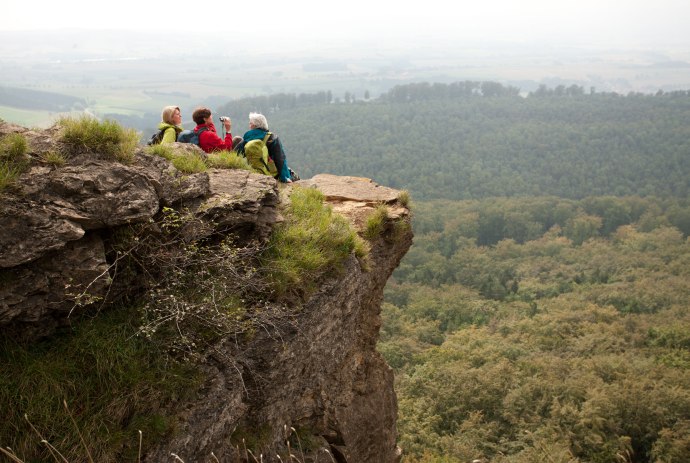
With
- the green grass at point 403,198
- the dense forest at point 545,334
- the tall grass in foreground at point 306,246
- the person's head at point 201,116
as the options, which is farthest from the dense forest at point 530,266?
the person's head at point 201,116

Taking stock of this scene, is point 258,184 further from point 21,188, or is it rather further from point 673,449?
point 673,449

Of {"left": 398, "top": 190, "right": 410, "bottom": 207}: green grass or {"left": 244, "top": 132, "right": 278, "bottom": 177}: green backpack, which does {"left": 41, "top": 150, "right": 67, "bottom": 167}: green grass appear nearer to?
{"left": 244, "top": 132, "right": 278, "bottom": 177}: green backpack

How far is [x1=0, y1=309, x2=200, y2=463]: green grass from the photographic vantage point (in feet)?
15.3

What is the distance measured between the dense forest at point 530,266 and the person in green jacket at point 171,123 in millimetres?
7239

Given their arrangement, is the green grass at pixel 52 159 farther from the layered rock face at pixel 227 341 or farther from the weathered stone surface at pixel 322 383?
the weathered stone surface at pixel 322 383

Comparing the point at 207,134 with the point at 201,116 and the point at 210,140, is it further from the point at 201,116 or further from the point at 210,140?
the point at 201,116

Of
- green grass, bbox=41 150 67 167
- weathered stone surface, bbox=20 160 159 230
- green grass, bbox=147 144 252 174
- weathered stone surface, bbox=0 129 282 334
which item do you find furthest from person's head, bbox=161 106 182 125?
green grass, bbox=41 150 67 167

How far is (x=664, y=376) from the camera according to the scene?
30391mm

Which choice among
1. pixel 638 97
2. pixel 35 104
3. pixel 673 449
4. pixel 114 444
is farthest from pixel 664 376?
pixel 638 97

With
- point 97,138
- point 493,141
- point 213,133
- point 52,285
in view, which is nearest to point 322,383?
point 52,285

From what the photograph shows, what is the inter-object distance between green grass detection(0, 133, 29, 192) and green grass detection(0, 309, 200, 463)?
1.51 m

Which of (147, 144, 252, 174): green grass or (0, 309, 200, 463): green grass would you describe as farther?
(147, 144, 252, 174): green grass

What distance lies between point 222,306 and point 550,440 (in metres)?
23.9

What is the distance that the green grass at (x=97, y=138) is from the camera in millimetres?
5805
